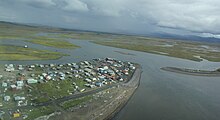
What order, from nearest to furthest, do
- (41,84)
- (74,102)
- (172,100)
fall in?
(74,102)
(41,84)
(172,100)

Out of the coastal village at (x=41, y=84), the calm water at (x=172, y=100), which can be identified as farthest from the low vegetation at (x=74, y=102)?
the calm water at (x=172, y=100)

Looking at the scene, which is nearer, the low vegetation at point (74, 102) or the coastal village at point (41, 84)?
the coastal village at point (41, 84)

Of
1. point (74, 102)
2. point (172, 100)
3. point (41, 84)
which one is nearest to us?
point (74, 102)

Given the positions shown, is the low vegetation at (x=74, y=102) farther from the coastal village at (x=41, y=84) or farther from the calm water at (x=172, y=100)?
the calm water at (x=172, y=100)

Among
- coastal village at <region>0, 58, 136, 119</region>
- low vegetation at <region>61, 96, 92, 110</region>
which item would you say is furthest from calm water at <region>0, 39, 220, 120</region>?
coastal village at <region>0, 58, 136, 119</region>

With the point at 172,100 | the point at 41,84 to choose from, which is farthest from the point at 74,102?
the point at 172,100

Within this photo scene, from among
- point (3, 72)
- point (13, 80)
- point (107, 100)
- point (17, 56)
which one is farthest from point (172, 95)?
point (17, 56)

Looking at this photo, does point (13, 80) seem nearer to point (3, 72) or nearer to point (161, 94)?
point (3, 72)

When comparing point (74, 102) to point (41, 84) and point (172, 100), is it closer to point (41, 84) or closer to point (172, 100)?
point (41, 84)
